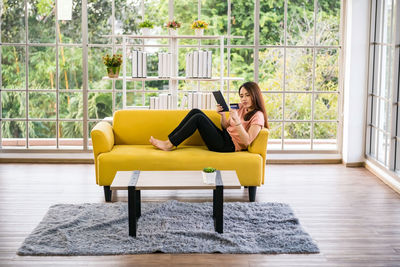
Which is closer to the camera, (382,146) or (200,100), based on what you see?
(382,146)

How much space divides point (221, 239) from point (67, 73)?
13.5ft

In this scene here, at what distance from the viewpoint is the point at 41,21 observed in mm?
7523

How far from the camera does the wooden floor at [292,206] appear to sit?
155 inches

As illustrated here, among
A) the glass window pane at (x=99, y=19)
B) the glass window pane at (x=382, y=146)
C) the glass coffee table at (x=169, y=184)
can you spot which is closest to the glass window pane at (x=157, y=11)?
the glass window pane at (x=99, y=19)

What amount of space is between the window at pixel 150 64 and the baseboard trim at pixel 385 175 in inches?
30.6

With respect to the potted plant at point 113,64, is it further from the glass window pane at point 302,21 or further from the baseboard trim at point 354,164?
the baseboard trim at point 354,164

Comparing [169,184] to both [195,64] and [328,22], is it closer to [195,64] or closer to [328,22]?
[195,64]

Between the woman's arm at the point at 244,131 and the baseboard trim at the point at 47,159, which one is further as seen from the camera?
the baseboard trim at the point at 47,159

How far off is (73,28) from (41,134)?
1417mm

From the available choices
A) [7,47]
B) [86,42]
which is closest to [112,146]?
[86,42]

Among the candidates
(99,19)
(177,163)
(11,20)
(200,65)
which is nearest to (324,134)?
(200,65)

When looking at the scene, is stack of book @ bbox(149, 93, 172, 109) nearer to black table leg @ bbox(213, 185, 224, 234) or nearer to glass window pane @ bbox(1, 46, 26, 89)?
glass window pane @ bbox(1, 46, 26, 89)

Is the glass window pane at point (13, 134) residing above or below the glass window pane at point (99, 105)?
below

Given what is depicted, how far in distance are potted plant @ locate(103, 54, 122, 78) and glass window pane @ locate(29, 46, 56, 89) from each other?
100cm
